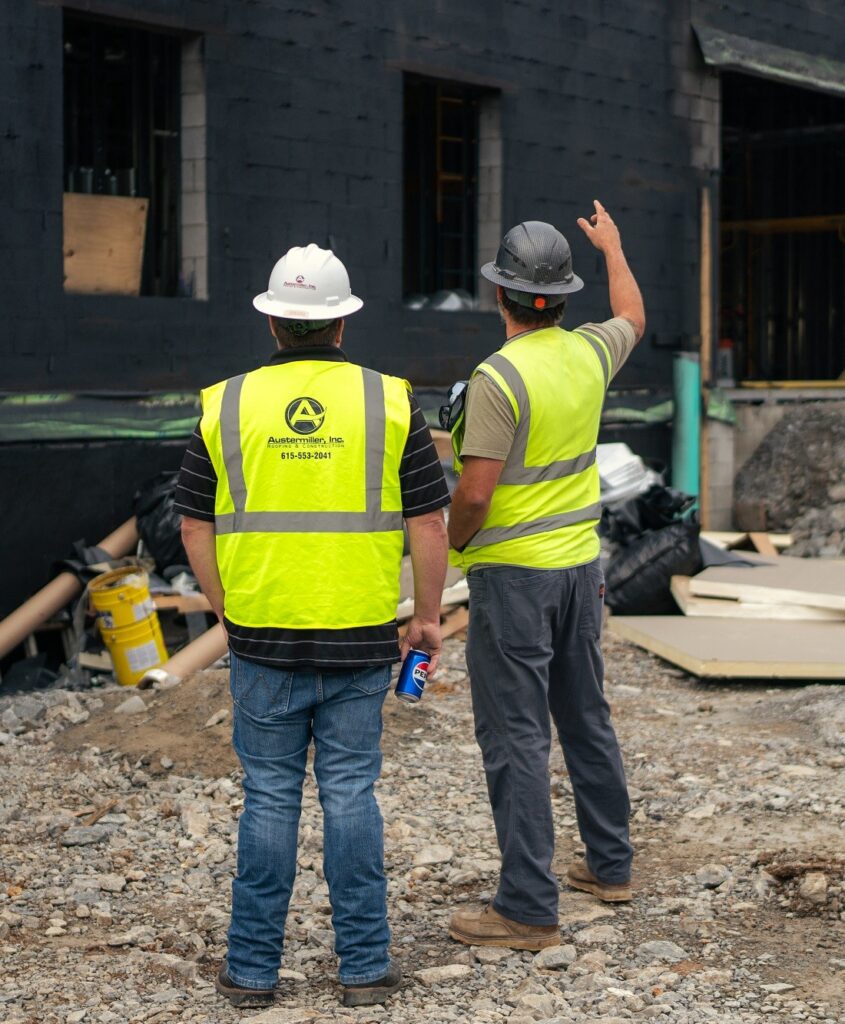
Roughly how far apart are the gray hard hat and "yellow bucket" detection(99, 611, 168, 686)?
4.14 metres

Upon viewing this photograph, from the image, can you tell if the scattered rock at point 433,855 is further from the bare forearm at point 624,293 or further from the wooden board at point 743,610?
the wooden board at point 743,610

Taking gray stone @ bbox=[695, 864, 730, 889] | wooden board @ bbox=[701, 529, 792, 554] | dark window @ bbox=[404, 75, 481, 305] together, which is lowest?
gray stone @ bbox=[695, 864, 730, 889]

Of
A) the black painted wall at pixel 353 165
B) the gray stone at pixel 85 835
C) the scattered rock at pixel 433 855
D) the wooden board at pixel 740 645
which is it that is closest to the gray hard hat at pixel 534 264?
the scattered rock at pixel 433 855

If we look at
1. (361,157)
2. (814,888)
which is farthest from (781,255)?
(814,888)

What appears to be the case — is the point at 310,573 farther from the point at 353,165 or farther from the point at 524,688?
the point at 353,165

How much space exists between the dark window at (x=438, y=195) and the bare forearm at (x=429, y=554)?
8.06m

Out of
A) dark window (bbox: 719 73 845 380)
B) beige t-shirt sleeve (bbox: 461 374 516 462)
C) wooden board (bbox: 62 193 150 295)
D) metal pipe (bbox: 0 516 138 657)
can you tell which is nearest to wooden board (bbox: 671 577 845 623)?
metal pipe (bbox: 0 516 138 657)

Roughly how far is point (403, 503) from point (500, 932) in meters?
1.36

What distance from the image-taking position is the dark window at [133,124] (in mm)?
9523

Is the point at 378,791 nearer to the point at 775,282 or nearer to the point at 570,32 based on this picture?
the point at 570,32

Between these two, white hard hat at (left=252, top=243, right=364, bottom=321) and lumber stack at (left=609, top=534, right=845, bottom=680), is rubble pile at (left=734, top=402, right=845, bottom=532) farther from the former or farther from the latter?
white hard hat at (left=252, top=243, right=364, bottom=321)

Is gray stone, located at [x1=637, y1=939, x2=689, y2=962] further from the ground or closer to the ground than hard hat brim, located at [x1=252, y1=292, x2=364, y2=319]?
closer to the ground

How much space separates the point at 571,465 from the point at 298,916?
1.68m

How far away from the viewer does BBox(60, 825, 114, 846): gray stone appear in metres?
5.54
